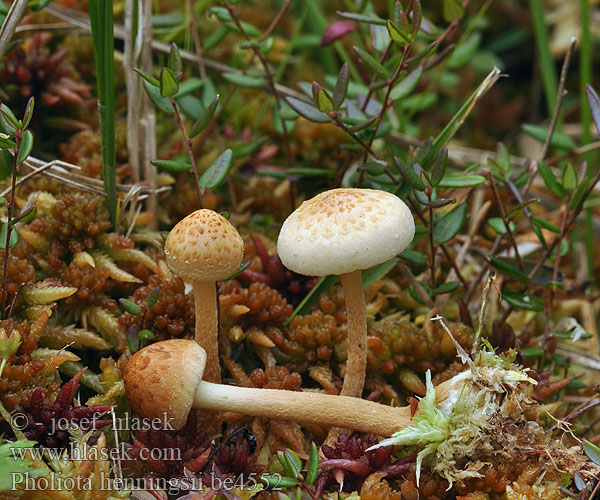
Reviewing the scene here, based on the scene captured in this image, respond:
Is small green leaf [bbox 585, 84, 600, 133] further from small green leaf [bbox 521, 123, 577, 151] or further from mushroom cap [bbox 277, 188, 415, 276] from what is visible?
mushroom cap [bbox 277, 188, 415, 276]

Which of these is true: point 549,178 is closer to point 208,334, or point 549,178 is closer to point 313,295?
point 313,295

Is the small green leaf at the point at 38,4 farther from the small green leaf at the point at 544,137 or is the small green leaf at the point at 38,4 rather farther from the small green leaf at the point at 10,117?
the small green leaf at the point at 544,137

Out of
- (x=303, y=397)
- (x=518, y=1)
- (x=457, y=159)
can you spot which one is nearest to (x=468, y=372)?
(x=303, y=397)

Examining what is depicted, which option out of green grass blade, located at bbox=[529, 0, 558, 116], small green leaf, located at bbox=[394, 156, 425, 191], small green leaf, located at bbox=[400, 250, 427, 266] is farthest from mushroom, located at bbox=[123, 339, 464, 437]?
green grass blade, located at bbox=[529, 0, 558, 116]

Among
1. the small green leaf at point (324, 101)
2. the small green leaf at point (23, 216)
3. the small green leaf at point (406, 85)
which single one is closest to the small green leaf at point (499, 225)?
the small green leaf at point (406, 85)

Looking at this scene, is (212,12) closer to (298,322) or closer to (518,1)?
(298,322)
